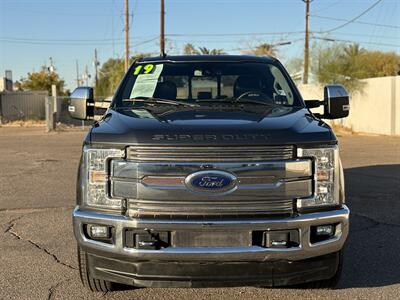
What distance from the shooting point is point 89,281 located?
13.4 ft

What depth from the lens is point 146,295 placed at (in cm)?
423

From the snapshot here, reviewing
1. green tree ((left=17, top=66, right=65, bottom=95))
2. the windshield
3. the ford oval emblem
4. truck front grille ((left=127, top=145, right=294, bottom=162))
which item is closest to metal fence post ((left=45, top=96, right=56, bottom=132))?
the windshield

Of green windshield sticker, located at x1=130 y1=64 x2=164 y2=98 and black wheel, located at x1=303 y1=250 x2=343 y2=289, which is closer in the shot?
black wheel, located at x1=303 y1=250 x2=343 y2=289

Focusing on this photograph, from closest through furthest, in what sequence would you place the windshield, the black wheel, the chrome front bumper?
the chrome front bumper < the black wheel < the windshield

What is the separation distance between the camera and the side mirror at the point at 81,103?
17.6 feet

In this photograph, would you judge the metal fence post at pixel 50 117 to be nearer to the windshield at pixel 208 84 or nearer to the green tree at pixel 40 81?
the windshield at pixel 208 84

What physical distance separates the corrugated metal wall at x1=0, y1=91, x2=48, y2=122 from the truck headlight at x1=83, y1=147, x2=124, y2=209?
33.7m

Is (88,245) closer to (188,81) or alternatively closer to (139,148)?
(139,148)

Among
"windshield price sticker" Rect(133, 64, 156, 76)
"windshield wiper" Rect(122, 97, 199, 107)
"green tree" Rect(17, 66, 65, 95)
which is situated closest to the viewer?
"windshield wiper" Rect(122, 97, 199, 107)

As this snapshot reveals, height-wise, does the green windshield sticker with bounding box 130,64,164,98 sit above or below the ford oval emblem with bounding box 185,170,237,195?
above

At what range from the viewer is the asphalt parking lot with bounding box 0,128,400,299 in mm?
4266

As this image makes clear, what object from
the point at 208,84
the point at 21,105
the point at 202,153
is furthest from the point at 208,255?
the point at 21,105

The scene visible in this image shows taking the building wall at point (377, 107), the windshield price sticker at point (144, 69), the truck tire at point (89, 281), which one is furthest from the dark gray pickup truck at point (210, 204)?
the building wall at point (377, 107)

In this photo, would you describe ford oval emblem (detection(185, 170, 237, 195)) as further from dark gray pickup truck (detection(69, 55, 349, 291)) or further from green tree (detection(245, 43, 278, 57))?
green tree (detection(245, 43, 278, 57))
